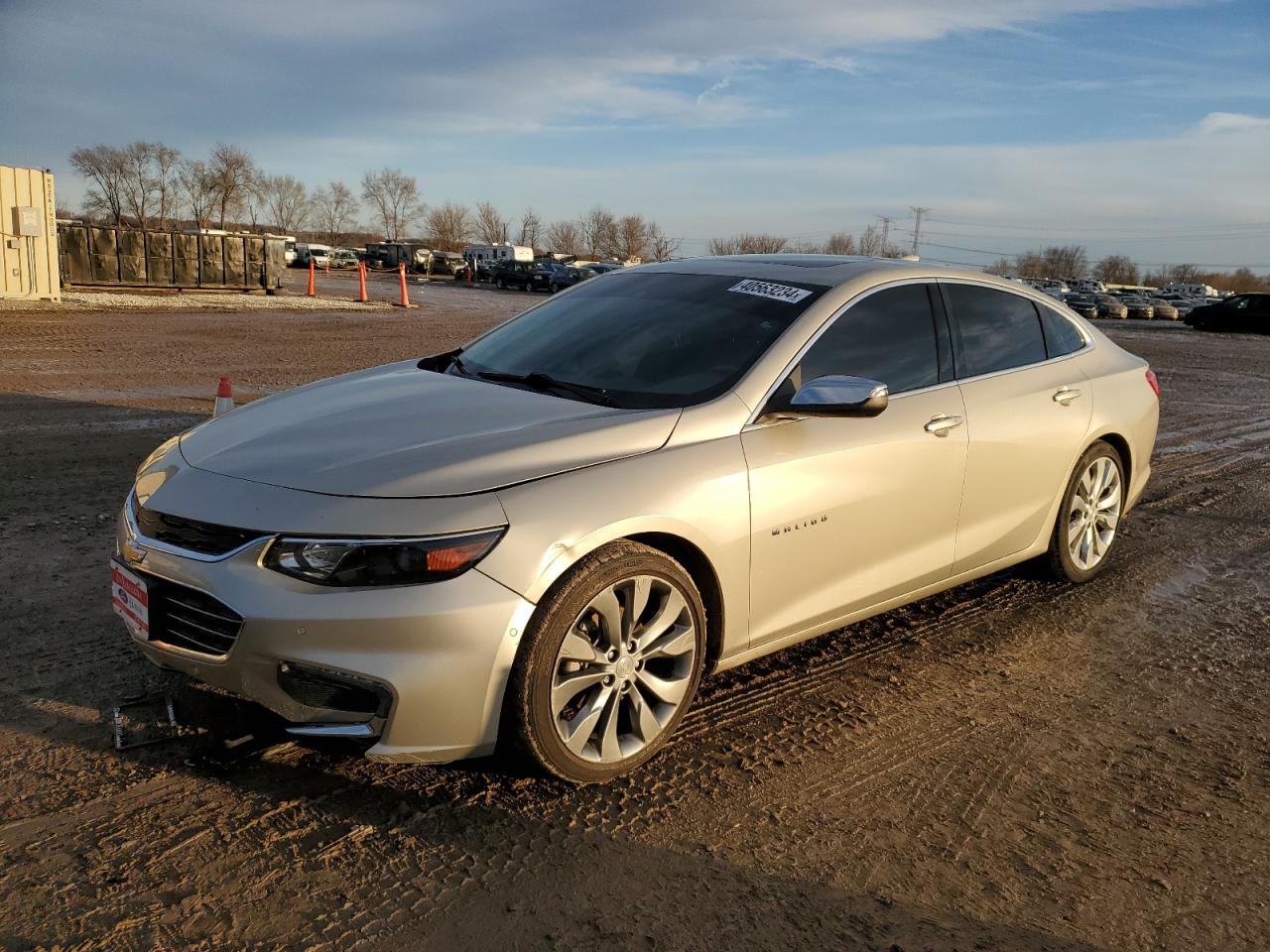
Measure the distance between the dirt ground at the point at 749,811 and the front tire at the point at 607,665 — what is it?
162 millimetres

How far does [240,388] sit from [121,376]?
176 cm

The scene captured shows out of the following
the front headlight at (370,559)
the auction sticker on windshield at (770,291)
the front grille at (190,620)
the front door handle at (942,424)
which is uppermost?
the auction sticker on windshield at (770,291)

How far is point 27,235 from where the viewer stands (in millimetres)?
20469

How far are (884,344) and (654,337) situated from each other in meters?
0.96

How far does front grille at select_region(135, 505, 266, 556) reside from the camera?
112 inches

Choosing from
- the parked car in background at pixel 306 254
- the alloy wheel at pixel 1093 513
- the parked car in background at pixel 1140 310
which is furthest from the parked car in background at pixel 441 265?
the alloy wheel at pixel 1093 513

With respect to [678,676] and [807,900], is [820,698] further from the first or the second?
[807,900]

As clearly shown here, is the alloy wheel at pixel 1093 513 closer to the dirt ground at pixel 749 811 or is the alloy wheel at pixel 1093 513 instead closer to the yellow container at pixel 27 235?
the dirt ground at pixel 749 811

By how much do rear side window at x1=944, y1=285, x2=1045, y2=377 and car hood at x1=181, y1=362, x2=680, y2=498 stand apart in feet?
5.81

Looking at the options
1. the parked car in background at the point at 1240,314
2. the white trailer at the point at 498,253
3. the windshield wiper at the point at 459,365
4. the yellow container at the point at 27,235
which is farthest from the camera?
the white trailer at the point at 498,253

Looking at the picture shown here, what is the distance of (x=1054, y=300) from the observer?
5328 millimetres

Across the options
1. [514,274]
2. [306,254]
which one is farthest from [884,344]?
[306,254]

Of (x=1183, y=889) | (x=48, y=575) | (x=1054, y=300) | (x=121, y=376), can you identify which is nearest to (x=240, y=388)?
(x=121, y=376)

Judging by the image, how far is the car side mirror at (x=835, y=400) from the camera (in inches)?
138
